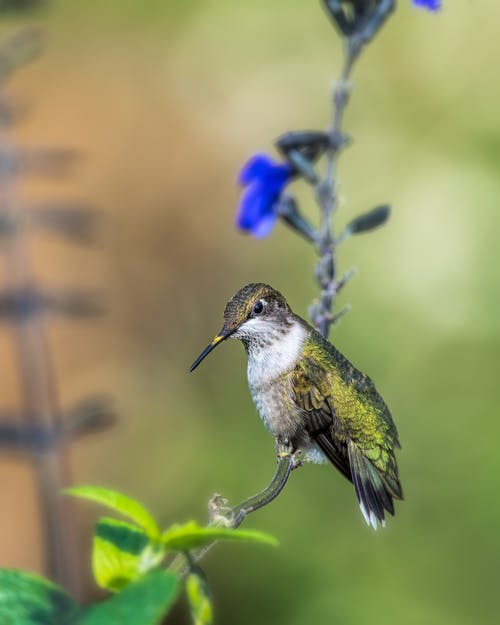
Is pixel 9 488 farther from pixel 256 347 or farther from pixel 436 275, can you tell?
pixel 256 347

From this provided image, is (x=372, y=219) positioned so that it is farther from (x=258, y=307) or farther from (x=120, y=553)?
(x=120, y=553)

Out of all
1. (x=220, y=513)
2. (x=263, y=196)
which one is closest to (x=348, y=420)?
(x=263, y=196)

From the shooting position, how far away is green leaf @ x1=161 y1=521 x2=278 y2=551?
2.47 ft

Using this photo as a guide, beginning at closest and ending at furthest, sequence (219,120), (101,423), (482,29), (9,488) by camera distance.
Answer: (101,423) → (9,488) → (482,29) → (219,120)

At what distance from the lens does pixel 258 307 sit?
130 cm

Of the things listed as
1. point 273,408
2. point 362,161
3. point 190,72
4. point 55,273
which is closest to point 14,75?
point 190,72

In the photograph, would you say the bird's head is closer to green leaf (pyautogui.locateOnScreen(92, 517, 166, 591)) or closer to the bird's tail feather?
the bird's tail feather

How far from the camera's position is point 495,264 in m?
4.40

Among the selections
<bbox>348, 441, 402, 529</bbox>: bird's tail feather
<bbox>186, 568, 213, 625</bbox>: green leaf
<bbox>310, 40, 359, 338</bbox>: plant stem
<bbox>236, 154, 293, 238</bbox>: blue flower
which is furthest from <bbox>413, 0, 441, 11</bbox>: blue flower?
<bbox>186, 568, 213, 625</bbox>: green leaf

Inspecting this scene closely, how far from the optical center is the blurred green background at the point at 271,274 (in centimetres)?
377

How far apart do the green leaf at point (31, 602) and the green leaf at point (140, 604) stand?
1.3 inches

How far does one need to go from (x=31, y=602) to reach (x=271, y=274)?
4275mm

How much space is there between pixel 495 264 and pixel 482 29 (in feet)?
5.72

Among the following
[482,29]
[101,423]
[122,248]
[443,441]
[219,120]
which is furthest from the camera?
[219,120]
